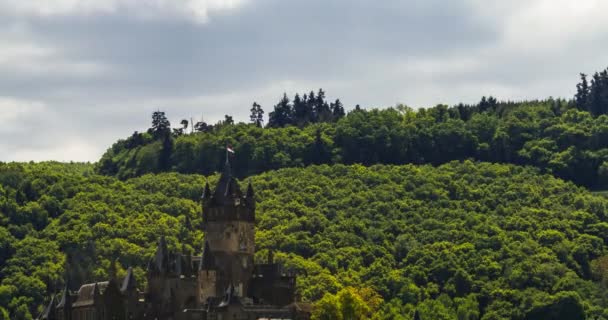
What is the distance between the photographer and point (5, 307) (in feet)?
641

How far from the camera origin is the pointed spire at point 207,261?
14650 cm

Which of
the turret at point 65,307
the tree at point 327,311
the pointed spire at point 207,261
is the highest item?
the pointed spire at point 207,261

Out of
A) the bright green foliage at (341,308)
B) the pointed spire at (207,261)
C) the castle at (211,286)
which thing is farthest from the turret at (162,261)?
the bright green foliage at (341,308)

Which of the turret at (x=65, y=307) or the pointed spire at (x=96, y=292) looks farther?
the turret at (x=65, y=307)

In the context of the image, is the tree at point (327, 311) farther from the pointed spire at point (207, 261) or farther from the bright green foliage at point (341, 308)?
the pointed spire at point (207, 261)

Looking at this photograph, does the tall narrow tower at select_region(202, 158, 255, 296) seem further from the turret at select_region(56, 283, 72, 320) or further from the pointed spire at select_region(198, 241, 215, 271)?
the turret at select_region(56, 283, 72, 320)

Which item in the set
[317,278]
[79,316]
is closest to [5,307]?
[317,278]

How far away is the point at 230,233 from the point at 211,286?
6.15m

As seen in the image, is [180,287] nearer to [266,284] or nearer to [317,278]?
[266,284]

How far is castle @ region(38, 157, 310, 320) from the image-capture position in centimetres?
14550

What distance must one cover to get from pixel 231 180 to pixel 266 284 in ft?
32.6

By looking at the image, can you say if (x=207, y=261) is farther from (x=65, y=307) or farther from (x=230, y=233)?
(x=65, y=307)

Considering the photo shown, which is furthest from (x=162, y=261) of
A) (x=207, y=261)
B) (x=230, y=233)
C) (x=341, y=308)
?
(x=341, y=308)

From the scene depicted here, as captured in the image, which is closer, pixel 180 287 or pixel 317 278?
pixel 180 287
